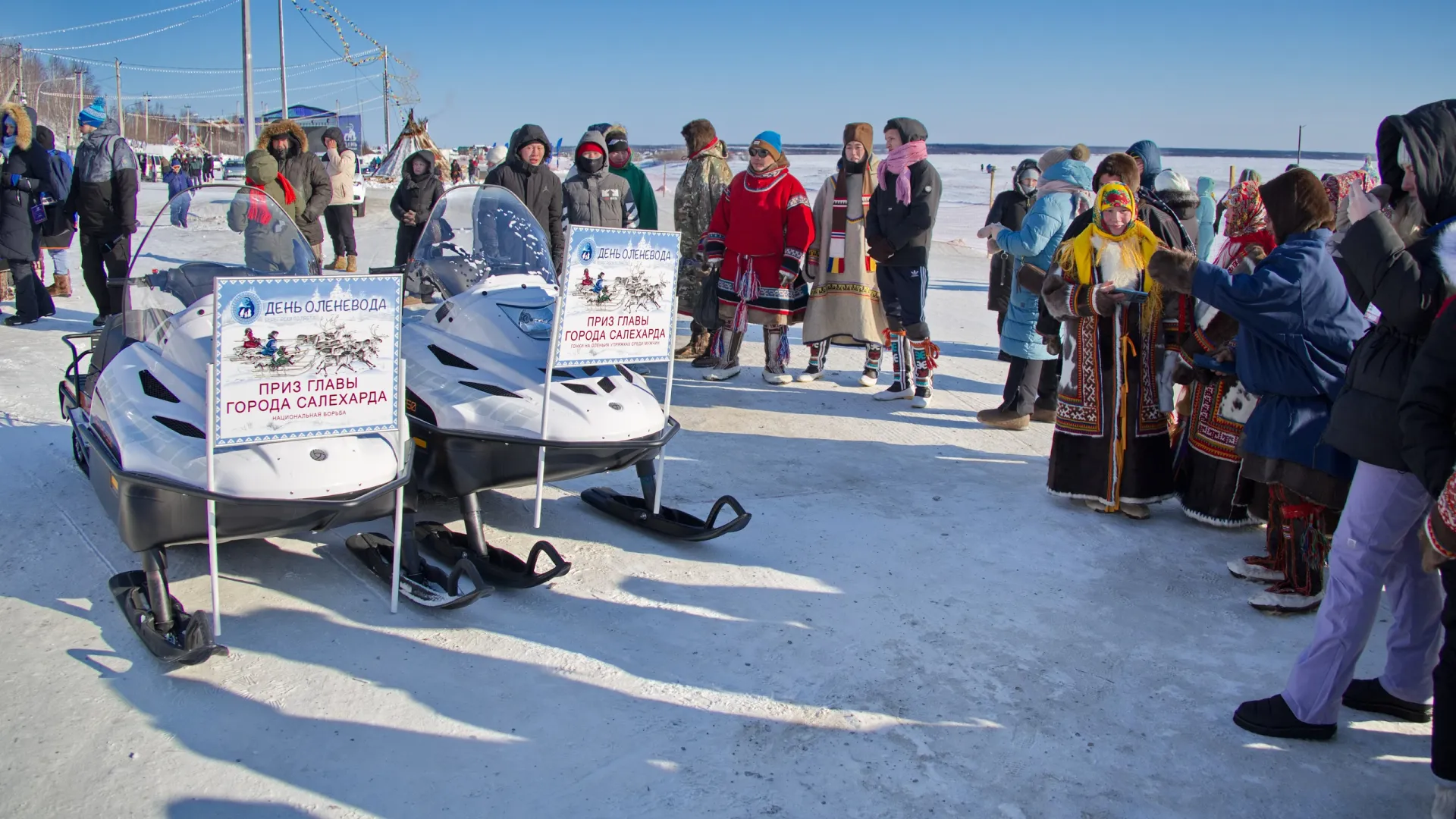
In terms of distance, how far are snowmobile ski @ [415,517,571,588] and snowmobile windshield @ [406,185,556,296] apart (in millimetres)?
1286

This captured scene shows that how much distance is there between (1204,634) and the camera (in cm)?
380

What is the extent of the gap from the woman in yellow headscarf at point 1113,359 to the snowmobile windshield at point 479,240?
2.61 metres

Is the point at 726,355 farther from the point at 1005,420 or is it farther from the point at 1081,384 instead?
the point at 1081,384

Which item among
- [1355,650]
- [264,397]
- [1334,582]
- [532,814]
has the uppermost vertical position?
[264,397]

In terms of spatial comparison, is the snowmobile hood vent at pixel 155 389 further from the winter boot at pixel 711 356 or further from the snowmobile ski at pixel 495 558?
the winter boot at pixel 711 356

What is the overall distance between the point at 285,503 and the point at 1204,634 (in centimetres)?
340

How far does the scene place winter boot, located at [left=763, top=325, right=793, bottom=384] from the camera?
7.64 meters

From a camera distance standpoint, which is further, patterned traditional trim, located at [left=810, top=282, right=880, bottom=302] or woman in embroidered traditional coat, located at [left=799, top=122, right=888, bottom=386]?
patterned traditional trim, located at [left=810, top=282, right=880, bottom=302]

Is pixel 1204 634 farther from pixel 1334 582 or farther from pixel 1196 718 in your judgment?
pixel 1334 582

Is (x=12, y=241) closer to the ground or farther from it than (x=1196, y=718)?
farther from it

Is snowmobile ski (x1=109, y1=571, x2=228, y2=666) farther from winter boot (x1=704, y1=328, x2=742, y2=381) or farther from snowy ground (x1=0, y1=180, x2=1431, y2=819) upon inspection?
winter boot (x1=704, y1=328, x2=742, y2=381)

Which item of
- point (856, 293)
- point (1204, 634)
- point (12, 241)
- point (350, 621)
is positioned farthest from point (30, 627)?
point (12, 241)

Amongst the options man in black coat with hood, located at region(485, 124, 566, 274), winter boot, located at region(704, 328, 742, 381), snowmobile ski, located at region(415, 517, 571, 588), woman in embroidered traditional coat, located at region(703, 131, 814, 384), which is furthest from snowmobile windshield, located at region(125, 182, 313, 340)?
winter boot, located at region(704, 328, 742, 381)

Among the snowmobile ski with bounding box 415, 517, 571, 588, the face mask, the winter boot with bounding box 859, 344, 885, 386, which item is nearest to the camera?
the snowmobile ski with bounding box 415, 517, 571, 588
